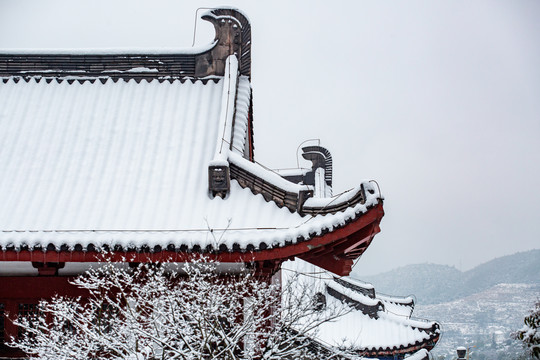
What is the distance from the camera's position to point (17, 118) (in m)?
10.6

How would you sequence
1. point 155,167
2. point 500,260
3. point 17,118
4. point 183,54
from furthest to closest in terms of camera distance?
1. point 500,260
2. point 183,54
3. point 17,118
4. point 155,167

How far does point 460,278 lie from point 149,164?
18083cm

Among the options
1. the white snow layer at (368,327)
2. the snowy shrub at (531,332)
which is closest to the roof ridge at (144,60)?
the snowy shrub at (531,332)

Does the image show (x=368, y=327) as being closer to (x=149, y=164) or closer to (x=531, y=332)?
(x=531, y=332)

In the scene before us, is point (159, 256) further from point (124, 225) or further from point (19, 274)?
point (19, 274)

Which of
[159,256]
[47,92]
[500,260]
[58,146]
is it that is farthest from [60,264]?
[500,260]

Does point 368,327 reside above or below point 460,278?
below

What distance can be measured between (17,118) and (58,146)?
120 cm

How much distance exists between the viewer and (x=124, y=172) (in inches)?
371

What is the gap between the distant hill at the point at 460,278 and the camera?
513 feet

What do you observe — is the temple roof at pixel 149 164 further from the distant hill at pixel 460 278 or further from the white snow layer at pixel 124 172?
the distant hill at pixel 460 278

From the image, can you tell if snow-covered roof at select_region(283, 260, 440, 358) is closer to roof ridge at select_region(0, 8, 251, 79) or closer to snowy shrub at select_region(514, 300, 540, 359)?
snowy shrub at select_region(514, 300, 540, 359)

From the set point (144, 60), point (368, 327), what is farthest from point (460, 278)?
point (144, 60)

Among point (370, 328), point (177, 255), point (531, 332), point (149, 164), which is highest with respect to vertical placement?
point (149, 164)
